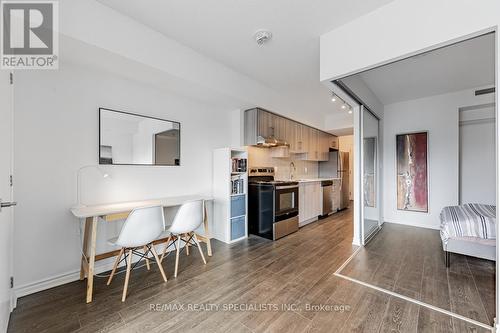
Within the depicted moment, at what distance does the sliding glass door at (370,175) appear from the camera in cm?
357

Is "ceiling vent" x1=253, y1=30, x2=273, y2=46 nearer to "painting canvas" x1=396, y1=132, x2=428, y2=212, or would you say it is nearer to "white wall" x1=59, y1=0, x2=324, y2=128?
"white wall" x1=59, y1=0, x2=324, y2=128

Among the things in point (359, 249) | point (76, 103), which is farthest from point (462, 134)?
point (76, 103)

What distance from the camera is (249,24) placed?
2219 mm

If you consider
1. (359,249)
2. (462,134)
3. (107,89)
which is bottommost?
(359,249)

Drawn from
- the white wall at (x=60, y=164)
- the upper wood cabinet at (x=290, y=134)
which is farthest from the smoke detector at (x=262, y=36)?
the white wall at (x=60, y=164)

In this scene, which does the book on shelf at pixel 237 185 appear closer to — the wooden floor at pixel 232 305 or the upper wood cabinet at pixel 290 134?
the upper wood cabinet at pixel 290 134

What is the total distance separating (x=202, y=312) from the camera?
183 centimetres

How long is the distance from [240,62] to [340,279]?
3.01 meters

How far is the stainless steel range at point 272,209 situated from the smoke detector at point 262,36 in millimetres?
2229

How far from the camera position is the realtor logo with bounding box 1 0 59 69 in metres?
1.68

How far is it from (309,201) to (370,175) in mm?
1384

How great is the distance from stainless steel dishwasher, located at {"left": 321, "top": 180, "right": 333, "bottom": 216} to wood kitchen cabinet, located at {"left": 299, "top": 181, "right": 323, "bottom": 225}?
15 cm

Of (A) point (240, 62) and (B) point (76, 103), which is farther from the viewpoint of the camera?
(A) point (240, 62)

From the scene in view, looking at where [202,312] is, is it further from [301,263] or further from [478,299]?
[478,299]
